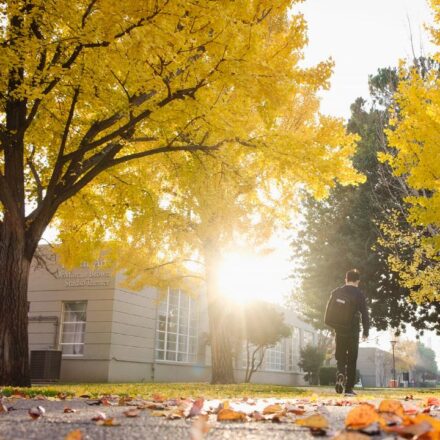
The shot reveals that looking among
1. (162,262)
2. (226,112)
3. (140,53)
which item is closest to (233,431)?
(140,53)

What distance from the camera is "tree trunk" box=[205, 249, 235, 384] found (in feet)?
42.3

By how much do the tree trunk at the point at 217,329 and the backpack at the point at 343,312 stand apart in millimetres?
6020

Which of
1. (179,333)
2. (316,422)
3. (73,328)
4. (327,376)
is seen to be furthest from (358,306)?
(327,376)

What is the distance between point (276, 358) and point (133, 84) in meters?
30.6

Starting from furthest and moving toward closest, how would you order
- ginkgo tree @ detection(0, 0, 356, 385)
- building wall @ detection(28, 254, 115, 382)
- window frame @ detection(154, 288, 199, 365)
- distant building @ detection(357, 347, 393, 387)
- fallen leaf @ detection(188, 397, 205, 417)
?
distant building @ detection(357, 347, 393, 387) < window frame @ detection(154, 288, 199, 365) < building wall @ detection(28, 254, 115, 382) < ginkgo tree @ detection(0, 0, 356, 385) < fallen leaf @ detection(188, 397, 205, 417)

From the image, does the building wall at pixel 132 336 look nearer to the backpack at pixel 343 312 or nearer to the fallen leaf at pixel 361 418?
the backpack at pixel 343 312

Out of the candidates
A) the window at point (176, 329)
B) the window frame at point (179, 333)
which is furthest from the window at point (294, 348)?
the window at point (176, 329)

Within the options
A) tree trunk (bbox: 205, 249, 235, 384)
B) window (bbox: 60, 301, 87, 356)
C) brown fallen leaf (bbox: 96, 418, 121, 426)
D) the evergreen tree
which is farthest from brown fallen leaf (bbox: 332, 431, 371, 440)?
the evergreen tree

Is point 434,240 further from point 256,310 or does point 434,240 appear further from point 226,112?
point 256,310

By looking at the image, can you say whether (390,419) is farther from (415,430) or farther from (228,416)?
(228,416)

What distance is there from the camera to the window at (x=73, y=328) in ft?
58.5

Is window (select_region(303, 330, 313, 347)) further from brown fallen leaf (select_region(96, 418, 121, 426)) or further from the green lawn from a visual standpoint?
brown fallen leaf (select_region(96, 418, 121, 426))

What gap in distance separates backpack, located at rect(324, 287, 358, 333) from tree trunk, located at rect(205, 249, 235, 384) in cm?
602

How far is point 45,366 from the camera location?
1577 cm
